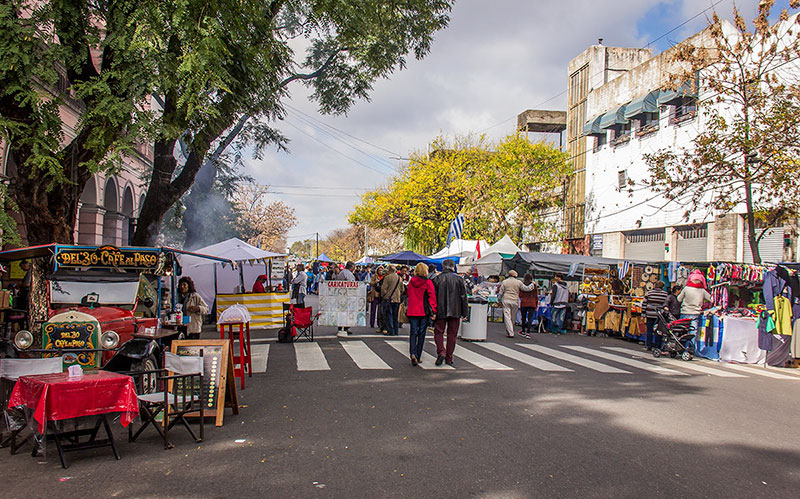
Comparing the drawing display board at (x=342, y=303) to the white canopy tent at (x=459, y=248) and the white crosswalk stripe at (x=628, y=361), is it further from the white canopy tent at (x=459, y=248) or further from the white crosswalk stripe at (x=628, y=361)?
the white canopy tent at (x=459, y=248)

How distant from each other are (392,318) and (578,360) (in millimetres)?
5039

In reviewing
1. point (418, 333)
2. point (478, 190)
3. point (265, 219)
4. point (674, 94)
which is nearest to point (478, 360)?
point (418, 333)

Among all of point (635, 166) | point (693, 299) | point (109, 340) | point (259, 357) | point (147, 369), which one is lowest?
point (259, 357)

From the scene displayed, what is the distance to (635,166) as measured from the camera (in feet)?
89.6

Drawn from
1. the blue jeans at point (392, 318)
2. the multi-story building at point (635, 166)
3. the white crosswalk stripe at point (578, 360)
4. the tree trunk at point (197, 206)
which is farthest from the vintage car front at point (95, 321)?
the tree trunk at point (197, 206)

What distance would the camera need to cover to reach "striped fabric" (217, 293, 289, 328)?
1605 centimetres

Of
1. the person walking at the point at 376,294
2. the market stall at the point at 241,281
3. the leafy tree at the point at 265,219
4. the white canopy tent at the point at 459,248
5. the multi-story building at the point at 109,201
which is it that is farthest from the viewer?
the leafy tree at the point at 265,219

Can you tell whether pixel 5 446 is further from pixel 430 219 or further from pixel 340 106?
pixel 430 219

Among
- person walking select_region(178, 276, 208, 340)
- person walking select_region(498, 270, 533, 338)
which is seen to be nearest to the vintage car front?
person walking select_region(178, 276, 208, 340)

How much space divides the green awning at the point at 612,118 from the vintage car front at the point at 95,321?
77.4 feet

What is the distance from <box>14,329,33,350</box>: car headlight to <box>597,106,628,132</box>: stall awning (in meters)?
26.3

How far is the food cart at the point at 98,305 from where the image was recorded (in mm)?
6809

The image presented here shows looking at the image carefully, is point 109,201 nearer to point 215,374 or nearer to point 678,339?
point 215,374

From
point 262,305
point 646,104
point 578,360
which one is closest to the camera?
point 578,360
